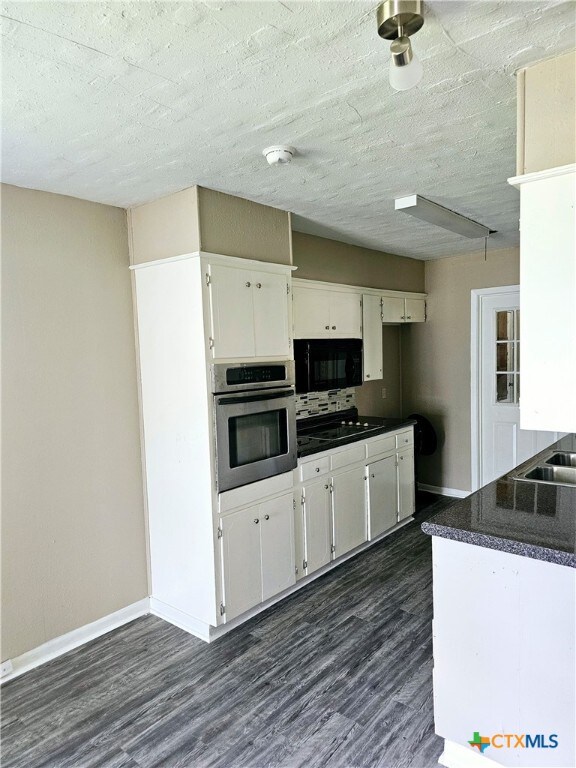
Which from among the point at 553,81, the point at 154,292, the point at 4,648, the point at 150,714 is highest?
the point at 553,81

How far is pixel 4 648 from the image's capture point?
2467mm

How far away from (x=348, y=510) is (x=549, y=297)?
2445mm

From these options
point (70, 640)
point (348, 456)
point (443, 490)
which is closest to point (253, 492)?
point (348, 456)

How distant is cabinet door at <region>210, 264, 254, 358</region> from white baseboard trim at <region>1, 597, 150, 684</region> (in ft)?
5.48

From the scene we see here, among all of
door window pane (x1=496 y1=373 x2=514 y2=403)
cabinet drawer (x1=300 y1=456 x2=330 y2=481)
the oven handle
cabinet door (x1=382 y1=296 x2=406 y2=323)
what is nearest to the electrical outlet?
the oven handle

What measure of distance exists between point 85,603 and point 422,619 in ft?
6.40

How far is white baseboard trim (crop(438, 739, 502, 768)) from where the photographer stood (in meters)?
1.82

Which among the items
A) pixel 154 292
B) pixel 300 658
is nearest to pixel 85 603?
pixel 300 658

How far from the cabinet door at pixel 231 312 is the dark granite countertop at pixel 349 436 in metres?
0.90

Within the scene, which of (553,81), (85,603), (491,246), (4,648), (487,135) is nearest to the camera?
(553,81)

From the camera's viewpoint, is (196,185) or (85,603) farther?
(85,603)

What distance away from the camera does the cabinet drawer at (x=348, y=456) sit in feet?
11.5

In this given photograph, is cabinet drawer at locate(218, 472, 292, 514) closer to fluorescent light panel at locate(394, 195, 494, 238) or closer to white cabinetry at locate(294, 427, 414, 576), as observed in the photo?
white cabinetry at locate(294, 427, 414, 576)

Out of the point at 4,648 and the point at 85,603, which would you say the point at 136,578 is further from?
the point at 4,648
